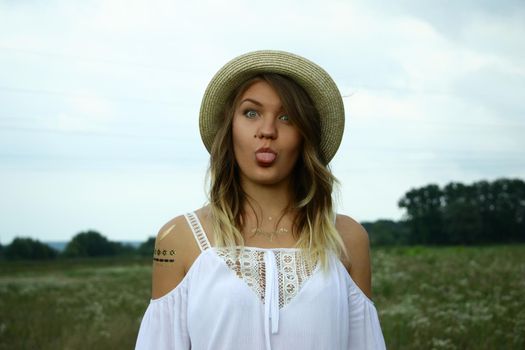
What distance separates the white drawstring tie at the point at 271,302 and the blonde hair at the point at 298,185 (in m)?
0.20

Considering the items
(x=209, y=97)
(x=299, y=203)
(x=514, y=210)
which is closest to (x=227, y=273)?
(x=299, y=203)

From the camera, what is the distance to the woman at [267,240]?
9.12 ft

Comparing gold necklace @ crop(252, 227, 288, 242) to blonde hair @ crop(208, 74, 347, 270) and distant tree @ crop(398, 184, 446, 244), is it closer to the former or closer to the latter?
blonde hair @ crop(208, 74, 347, 270)

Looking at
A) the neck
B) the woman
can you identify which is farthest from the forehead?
the neck

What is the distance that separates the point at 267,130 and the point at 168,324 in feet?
3.14

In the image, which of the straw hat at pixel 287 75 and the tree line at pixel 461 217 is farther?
the tree line at pixel 461 217

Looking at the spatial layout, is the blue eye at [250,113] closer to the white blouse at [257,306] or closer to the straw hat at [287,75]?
the straw hat at [287,75]

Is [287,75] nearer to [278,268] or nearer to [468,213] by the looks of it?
[278,268]

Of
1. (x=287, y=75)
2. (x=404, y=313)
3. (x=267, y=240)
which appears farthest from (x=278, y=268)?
(x=404, y=313)

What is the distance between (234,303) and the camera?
276 cm

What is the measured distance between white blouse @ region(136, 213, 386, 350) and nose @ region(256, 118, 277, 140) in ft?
1.64

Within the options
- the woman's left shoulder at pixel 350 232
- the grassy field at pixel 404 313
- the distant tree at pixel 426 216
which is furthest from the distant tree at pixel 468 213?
the woman's left shoulder at pixel 350 232

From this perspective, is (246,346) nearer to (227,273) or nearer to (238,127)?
(227,273)

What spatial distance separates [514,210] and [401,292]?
175 ft
